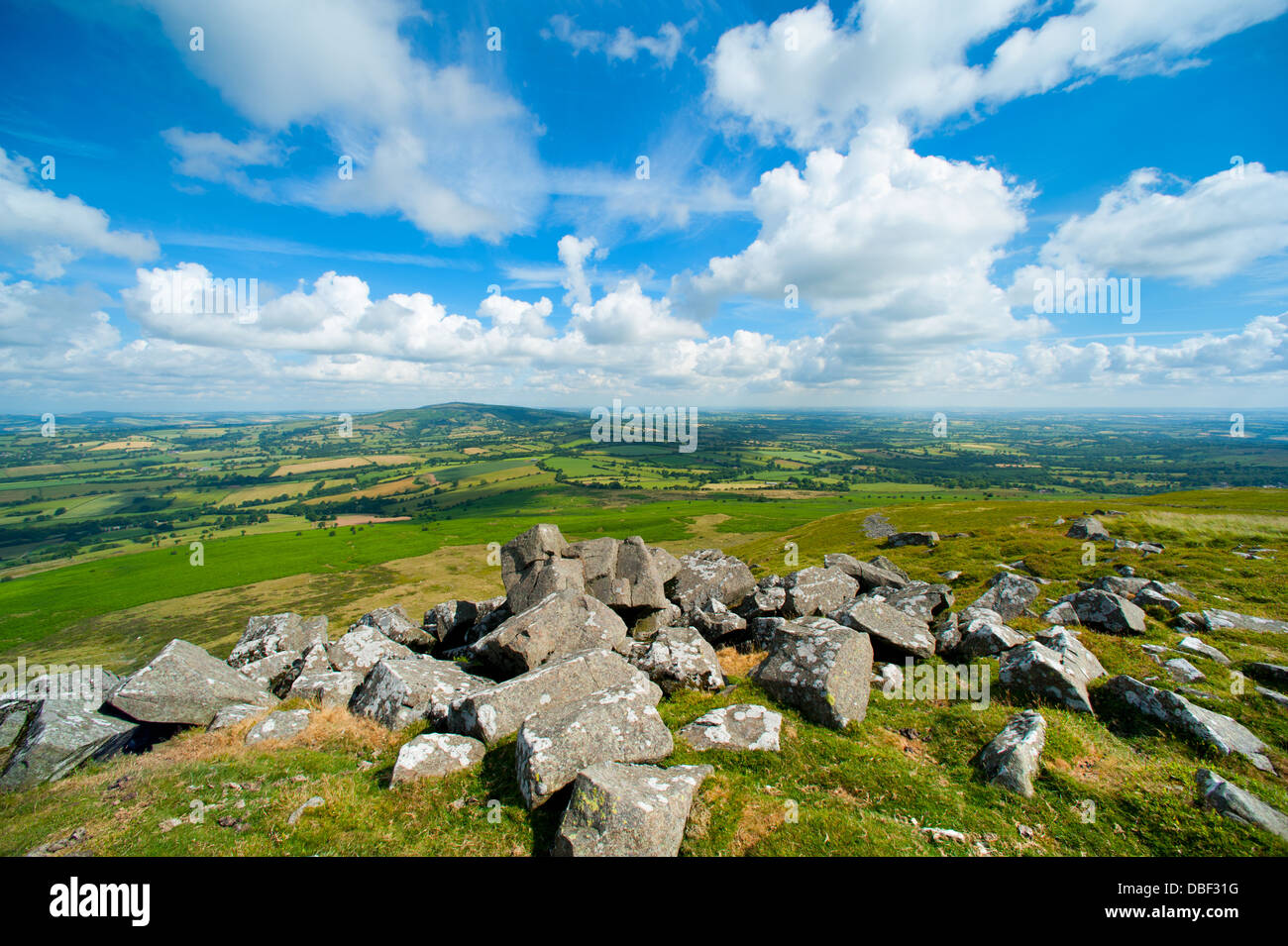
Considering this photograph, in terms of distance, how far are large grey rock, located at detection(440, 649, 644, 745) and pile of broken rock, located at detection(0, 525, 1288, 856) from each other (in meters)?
0.04

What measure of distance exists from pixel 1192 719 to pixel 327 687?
70.8ft

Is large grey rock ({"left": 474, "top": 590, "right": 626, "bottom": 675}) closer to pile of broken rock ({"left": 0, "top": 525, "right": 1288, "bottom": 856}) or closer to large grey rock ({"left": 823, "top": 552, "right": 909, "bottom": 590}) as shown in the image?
pile of broken rock ({"left": 0, "top": 525, "right": 1288, "bottom": 856})

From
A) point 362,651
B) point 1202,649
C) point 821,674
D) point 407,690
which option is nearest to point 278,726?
point 407,690

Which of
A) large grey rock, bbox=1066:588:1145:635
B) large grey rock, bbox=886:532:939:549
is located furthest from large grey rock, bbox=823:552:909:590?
large grey rock, bbox=886:532:939:549

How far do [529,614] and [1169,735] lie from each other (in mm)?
15849

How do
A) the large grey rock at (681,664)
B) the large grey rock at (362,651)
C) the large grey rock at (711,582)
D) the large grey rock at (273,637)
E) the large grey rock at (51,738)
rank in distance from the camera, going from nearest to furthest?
the large grey rock at (51,738)
the large grey rock at (681,664)
the large grey rock at (362,651)
the large grey rock at (273,637)
the large grey rock at (711,582)

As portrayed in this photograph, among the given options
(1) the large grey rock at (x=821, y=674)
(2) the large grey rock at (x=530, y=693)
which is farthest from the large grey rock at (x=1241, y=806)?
(2) the large grey rock at (x=530, y=693)

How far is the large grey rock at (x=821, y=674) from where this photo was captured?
A: 1090cm

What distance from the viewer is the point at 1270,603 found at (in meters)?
17.0

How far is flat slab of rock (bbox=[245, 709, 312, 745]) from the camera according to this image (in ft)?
38.3

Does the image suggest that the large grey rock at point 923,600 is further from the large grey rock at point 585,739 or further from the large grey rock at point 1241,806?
the large grey rock at point 585,739

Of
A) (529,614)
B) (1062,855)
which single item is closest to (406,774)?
(529,614)

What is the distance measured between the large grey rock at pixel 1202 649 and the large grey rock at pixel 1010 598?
4163 millimetres
